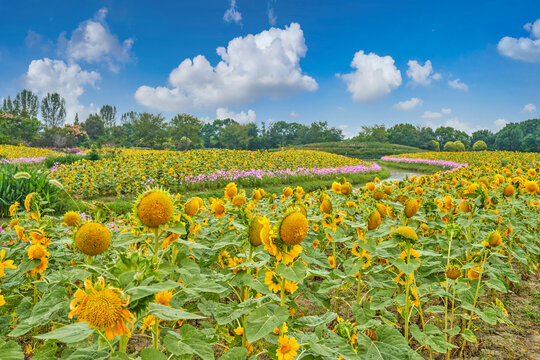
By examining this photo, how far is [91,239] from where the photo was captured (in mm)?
1090

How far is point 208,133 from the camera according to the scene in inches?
2940

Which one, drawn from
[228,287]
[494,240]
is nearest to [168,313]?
[228,287]

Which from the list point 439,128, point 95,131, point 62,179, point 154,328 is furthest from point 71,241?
point 439,128

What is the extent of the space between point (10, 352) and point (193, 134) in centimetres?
4139

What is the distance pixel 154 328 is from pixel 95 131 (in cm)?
6449

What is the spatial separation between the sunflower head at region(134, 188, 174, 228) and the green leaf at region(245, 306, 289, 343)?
462mm

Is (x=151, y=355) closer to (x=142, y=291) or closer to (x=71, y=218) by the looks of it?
(x=142, y=291)

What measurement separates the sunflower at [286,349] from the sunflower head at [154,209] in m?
0.58

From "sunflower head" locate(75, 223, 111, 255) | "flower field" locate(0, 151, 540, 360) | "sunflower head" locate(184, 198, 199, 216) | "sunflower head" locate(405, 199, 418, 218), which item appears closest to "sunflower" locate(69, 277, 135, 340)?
"flower field" locate(0, 151, 540, 360)

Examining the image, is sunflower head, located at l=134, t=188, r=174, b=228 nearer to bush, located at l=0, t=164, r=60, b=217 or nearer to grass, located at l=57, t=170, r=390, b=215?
grass, located at l=57, t=170, r=390, b=215

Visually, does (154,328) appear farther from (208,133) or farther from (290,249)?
(208,133)

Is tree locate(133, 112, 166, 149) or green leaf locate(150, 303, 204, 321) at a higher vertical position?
tree locate(133, 112, 166, 149)

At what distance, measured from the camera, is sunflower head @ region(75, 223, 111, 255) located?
109 cm

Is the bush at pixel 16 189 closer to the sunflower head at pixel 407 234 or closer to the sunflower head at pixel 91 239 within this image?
the sunflower head at pixel 91 239
